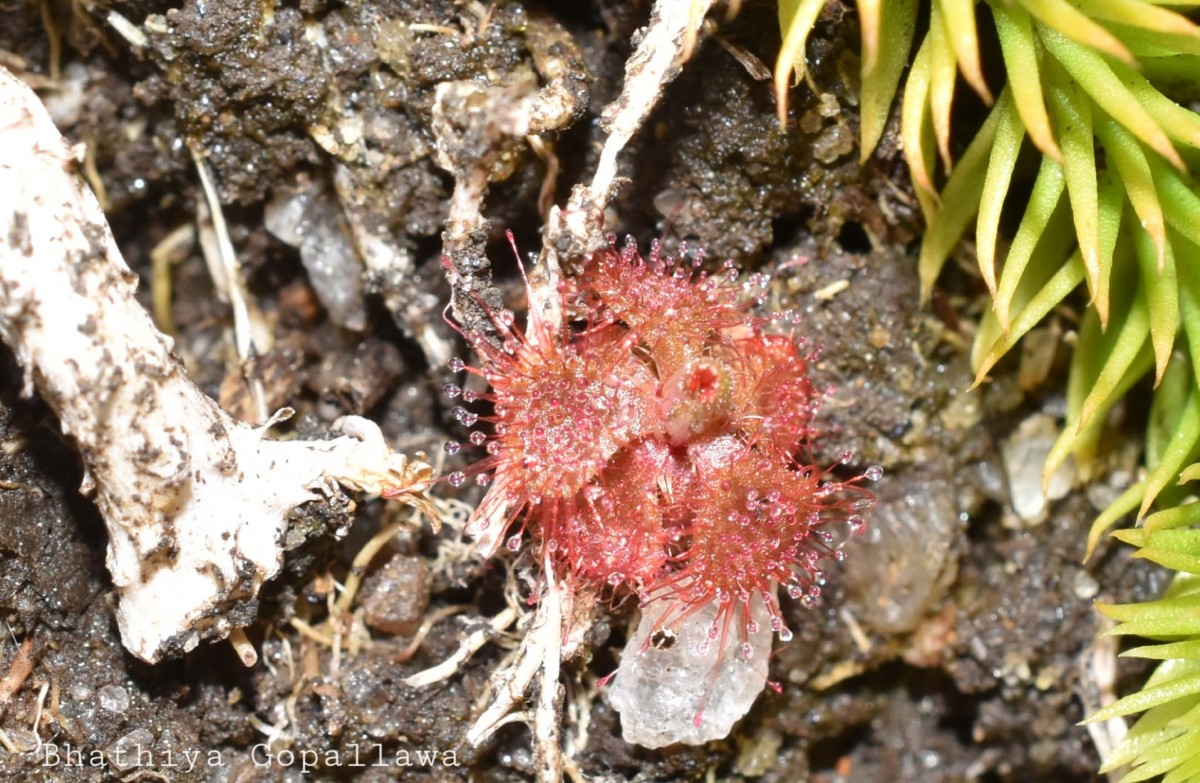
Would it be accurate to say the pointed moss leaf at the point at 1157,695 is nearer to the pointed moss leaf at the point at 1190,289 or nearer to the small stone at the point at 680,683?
the pointed moss leaf at the point at 1190,289

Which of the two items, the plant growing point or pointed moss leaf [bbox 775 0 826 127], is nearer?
pointed moss leaf [bbox 775 0 826 127]

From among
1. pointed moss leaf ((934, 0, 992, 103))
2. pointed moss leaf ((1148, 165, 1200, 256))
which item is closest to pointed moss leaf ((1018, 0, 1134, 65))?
pointed moss leaf ((934, 0, 992, 103))

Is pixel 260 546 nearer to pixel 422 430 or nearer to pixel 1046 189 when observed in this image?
pixel 422 430

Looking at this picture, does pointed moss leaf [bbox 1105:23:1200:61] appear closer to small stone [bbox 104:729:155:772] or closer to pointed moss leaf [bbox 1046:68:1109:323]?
pointed moss leaf [bbox 1046:68:1109:323]

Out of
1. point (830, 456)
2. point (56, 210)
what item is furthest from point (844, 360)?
point (56, 210)

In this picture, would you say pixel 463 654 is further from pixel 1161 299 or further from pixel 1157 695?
pixel 1161 299

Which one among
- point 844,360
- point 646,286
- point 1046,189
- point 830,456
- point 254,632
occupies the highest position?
point 1046,189

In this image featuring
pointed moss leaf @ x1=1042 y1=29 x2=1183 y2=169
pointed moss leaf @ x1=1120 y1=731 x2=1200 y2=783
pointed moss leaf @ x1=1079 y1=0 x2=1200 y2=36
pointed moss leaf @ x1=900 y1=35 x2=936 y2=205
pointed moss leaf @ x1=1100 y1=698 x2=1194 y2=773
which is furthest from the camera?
pointed moss leaf @ x1=1100 y1=698 x2=1194 y2=773
